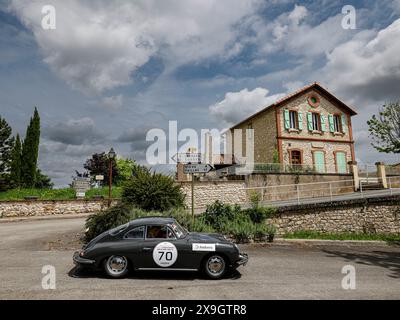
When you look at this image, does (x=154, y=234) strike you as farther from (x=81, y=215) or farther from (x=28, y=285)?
(x=81, y=215)

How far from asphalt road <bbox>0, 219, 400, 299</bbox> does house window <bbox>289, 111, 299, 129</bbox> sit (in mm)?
19099

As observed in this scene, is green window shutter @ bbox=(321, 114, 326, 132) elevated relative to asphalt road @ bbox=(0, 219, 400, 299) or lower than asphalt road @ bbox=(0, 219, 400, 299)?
elevated

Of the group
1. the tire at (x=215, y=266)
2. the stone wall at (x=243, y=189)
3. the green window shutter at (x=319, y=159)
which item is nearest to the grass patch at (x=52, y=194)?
the stone wall at (x=243, y=189)

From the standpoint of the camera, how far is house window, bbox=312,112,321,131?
2747 centimetres

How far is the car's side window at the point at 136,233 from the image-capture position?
242 inches

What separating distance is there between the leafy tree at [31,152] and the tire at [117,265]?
25004 mm

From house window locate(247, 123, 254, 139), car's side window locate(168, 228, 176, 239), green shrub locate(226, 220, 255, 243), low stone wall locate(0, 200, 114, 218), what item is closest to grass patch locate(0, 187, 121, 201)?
low stone wall locate(0, 200, 114, 218)

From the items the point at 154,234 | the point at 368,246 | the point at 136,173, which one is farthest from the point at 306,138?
the point at 154,234

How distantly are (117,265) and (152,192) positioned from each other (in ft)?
→ 20.2

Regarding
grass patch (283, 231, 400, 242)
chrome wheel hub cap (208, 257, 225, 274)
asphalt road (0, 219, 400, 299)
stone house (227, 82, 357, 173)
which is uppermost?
stone house (227, 82, 357, 173)

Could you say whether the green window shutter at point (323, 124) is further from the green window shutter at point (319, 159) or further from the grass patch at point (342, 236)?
the grass patch at point (342, 236)

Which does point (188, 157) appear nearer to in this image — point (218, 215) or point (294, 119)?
point (218, 215)

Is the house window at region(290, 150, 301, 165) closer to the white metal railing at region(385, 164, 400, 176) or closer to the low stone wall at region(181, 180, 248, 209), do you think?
the white metal railing at region(385, 164, 400, 176)
